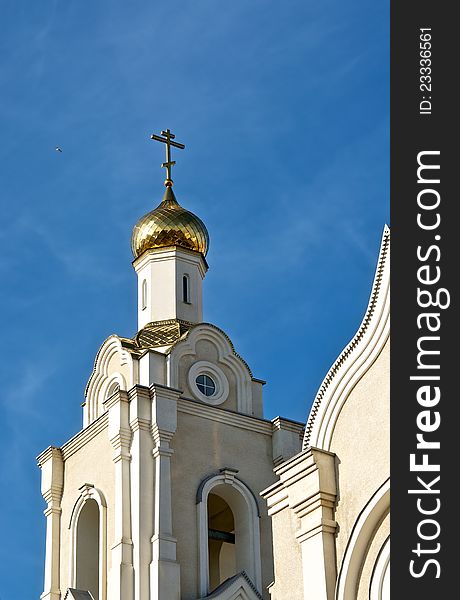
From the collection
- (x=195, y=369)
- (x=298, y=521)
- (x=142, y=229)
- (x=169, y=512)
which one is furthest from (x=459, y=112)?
(x=142, y=229)

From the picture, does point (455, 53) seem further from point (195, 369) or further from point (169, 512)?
point (195, 369)

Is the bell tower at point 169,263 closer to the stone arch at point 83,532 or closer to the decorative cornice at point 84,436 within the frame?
the decorative cornice at point 84,436

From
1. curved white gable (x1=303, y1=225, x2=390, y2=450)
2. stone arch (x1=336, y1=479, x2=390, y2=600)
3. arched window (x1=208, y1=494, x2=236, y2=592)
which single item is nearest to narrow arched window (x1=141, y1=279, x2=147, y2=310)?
arched window (x1=208, y1=494, x2=236, y2=592)

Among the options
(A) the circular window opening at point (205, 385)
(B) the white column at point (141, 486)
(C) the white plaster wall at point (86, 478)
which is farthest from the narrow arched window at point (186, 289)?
(C) the white plaster wall at point (86, 478)

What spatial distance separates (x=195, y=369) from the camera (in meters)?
20.5

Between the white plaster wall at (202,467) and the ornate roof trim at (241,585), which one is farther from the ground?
the white plaster wall at (202,467)

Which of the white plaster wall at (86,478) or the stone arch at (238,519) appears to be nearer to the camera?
the stone arch at (238,519)

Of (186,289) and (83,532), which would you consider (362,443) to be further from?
(186,289)

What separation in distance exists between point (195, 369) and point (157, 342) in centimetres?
81

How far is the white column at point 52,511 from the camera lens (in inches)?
782

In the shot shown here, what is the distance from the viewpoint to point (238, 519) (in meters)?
19.7

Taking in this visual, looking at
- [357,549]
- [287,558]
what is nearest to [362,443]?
[357,549]

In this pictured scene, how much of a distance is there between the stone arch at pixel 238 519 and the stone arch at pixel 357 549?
26.8ft

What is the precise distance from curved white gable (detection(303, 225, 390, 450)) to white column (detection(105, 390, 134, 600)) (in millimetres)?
7090
